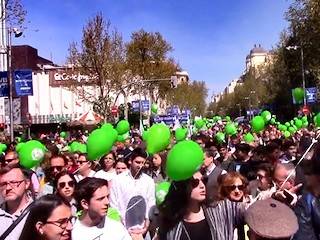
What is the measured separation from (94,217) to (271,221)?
1.94 metres

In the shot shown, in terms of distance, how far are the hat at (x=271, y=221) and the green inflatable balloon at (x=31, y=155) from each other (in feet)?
16.6

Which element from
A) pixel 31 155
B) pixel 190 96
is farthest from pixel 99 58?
pixel 190 96

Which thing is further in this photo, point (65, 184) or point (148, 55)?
point (148, 55)

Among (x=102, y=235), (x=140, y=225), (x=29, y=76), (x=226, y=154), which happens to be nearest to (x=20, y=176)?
(x=102, y=235)

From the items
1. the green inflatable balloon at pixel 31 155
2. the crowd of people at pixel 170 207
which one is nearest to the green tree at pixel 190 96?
the green inflatable balloon at pixel 31 155

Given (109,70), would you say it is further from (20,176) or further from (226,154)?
(20,176)

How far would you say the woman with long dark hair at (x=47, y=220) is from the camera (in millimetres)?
3375

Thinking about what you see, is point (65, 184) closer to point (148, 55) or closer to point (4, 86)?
point (4, 86)

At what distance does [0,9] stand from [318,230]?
19842 mm

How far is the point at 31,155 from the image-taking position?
7.60 m

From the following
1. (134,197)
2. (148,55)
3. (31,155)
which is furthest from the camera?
(148,55)

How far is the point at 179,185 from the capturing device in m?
4.31

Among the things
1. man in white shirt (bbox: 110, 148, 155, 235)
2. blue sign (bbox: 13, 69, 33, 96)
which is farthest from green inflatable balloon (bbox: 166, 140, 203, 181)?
Result: blue sign (bbox: 13, 69, 33, 96)

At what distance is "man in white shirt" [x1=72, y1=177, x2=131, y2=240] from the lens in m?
4.33
